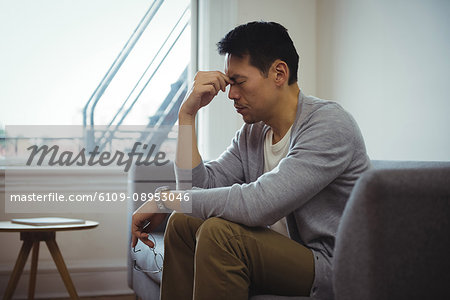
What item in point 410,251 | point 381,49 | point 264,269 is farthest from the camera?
point 381,49

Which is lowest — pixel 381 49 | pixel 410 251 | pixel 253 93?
pixel 410 251

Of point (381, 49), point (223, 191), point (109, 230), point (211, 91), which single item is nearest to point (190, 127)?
point (211, 91)

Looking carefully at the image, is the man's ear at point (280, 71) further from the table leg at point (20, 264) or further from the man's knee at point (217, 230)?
the table leg at point (20, 264)

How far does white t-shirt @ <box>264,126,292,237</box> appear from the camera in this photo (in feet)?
5.04

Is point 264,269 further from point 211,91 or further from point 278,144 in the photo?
point 211,91

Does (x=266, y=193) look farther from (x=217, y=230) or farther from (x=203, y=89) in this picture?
(x=203, y=89)

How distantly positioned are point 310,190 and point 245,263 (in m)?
0.25

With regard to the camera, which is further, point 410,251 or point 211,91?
point 211,91

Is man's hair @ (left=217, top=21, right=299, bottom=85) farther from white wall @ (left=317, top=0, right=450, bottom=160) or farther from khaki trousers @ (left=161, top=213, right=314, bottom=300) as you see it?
white wall @ (left=317, top=0, right=450, bottom=160)

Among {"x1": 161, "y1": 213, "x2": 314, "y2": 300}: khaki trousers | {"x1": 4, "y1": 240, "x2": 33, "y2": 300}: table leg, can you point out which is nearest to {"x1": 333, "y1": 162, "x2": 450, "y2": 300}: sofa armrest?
{"x1": 161, "y1": 213, "x2": 314, "y2": 300}: khaki trousers

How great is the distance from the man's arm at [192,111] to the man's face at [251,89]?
71 mm

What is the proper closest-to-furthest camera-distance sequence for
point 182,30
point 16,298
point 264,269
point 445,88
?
point 264,269 → point 445,88 → point 16,298 → point 182,30

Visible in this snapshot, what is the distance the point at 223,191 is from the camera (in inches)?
51.5

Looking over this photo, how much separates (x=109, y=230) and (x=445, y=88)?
1955 mm
